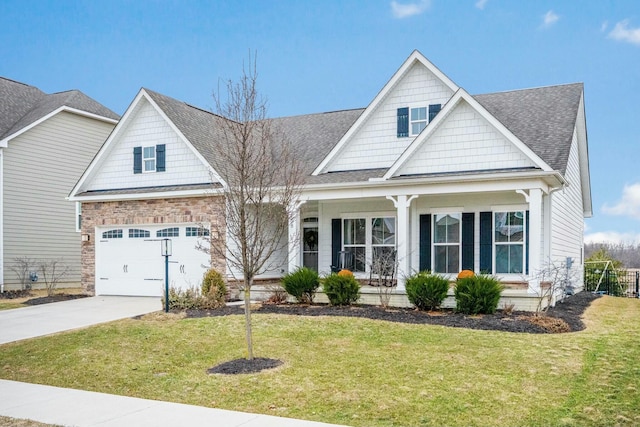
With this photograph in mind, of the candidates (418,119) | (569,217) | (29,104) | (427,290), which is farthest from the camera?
(29,104)

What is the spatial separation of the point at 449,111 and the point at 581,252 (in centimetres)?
1208

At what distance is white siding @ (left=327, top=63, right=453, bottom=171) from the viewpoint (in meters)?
17.9

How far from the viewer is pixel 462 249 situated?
680 inches

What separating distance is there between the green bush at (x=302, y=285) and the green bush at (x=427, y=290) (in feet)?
8.65

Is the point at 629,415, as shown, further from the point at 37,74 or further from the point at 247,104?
the point at 37,74

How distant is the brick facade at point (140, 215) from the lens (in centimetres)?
1886

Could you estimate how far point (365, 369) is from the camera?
905 cm

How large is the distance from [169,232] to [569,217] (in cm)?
1354

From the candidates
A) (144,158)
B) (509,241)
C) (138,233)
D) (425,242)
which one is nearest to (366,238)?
(425,242)

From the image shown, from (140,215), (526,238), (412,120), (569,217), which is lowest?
(526,238)

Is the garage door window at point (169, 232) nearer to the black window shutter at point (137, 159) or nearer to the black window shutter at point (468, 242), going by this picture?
the black window shutter at point (137, 159)

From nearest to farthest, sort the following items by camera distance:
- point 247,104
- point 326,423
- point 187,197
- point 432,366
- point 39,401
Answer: point 326,423 → point 39,401 → point 432,366 → point 247,104 → point 187,197

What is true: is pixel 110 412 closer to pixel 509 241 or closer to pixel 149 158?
pixel 509 241

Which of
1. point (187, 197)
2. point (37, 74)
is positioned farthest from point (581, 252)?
point (37, 74)
